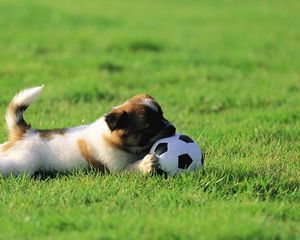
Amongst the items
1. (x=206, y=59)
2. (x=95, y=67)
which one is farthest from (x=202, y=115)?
(x=206, y=59)

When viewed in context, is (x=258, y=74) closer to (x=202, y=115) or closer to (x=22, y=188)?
(x=202, y=115)

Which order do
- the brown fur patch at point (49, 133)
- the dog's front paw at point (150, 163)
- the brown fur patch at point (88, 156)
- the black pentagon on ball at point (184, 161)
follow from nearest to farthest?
the dog's front paw at point (150, 163), the black pentagon on ball at point (184, 161), the brown fur patch at point (88, 156), the brown fur patch at point (49, 133)

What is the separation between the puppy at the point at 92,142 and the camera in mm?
6129

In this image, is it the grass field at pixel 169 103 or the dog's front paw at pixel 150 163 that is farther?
the dog's front paw at pixel 150 163

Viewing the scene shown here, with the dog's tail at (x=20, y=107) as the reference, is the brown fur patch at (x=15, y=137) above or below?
below

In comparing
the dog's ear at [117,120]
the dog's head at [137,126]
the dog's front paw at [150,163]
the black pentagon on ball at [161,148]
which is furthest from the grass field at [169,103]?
the dog's ear at [117,120]

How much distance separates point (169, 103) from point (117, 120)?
3.78 m

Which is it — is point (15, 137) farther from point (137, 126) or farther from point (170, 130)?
point (170, 130)

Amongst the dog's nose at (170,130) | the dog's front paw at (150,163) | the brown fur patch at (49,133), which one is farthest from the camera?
the brown fur patch at (49,133)

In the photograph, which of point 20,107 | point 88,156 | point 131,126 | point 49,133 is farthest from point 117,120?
point 20,107

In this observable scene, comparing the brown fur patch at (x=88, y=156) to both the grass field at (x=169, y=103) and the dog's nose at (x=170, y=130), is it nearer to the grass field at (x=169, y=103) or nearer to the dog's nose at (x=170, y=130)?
the grass field at (x=169, y=103)

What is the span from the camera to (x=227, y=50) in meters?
14.2

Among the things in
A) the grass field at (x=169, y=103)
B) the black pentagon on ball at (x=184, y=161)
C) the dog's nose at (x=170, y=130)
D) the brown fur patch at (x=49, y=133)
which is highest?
the dog's nose at (x=170, y=130)

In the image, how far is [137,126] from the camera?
6.12m
